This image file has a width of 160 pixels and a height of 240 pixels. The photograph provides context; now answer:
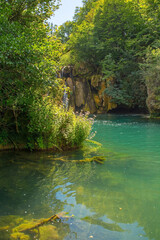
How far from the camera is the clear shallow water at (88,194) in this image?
150 inches

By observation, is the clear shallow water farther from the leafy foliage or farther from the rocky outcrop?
the rocky outcrop

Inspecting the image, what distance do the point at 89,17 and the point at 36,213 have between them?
48.8 meters

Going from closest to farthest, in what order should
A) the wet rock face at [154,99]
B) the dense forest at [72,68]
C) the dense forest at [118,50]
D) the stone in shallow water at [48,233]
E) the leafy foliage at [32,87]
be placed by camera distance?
the stone in shallow water at [48,233] < the leafy foliage at [32,87] < the dense forest at [72,68] < the wet rock face at [154,99] < the dense forest at [118,50]

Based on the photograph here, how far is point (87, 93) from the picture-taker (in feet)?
134

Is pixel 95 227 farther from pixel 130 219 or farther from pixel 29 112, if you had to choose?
pixel 29 112

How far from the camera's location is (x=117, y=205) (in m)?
4.66

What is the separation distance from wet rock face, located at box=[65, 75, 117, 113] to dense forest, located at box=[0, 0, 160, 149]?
18 cm

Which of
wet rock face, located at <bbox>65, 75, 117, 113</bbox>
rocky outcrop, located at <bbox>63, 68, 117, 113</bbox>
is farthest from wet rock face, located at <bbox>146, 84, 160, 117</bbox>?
wet rock face, located at <bbox>65, 75, 117, 113</bbox>

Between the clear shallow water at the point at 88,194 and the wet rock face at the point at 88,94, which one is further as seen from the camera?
the wet rock face at the point at 88,94

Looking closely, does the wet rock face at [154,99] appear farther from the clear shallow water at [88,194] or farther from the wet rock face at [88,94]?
the clear shallow water at [88,194]

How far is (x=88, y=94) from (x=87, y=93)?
27 cm

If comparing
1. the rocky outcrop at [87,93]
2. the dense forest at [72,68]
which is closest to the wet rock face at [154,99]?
the dense forest at [72,68]

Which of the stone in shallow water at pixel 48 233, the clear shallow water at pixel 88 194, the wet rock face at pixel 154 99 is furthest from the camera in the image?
the wet rock face at pixel 154 99

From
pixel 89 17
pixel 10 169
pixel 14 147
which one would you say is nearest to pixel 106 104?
pixel 89 17
